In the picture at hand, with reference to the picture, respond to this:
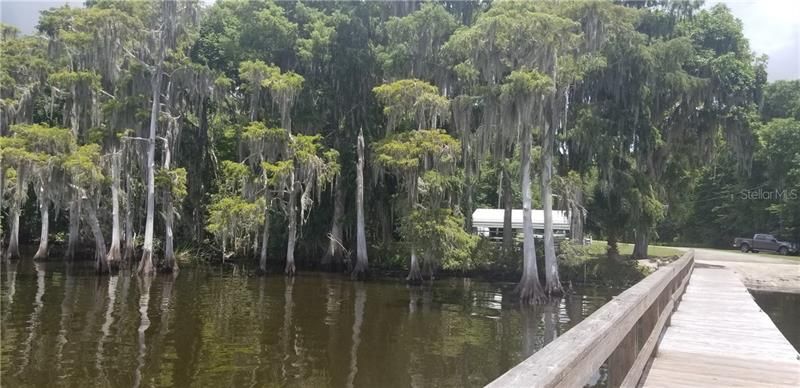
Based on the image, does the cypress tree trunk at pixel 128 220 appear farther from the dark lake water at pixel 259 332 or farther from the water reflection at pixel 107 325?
the water reflection at pixel 107 325

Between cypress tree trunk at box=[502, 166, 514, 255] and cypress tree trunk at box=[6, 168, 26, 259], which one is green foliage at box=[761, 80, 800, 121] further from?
cypress tree trunk at box=[6, 168, 26, 259]

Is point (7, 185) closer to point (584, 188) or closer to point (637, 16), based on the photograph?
point (584, 188)

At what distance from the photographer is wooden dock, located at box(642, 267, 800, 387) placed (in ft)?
17.6

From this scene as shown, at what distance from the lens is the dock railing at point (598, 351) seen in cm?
228

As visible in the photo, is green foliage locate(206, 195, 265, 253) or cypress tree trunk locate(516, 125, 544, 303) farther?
green foliage locate(206, 195, 265, 253)

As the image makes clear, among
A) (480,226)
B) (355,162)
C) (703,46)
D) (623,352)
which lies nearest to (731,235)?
(480,226)

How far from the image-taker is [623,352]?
4324mm

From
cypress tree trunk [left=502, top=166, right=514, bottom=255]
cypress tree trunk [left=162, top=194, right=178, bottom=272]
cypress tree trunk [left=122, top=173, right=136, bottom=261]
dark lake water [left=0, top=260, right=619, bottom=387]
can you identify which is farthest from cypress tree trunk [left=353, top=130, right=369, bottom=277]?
cypress tree trunk [left=122, top=173, right=136, bottom=261]

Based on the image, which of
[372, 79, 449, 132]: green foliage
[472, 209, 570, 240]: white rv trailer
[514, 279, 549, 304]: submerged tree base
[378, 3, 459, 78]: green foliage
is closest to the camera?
[514, 279, 549, 304]: submerged tree base

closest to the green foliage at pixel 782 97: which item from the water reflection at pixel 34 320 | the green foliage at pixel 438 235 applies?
the green foliage at pixel 438 235

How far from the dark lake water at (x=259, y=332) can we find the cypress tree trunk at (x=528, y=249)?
32.8 inches

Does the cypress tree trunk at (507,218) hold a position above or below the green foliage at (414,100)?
below

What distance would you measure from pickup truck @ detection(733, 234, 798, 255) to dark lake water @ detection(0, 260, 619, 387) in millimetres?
19725

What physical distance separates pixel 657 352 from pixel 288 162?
2095 cm
